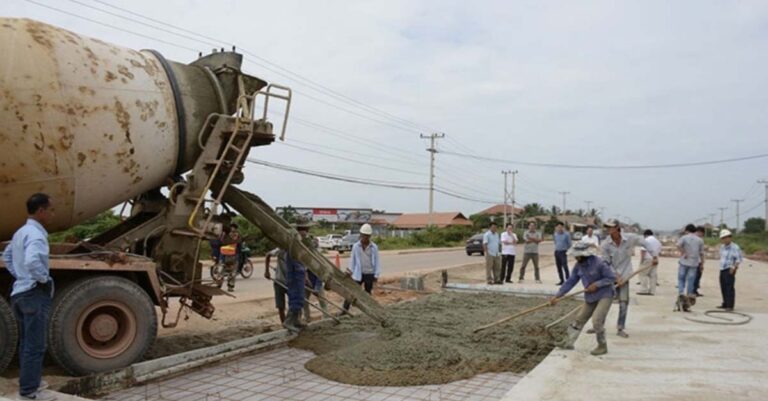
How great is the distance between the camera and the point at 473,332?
8016 mm

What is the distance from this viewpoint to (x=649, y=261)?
1216 centimetres

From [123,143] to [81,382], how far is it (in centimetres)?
245

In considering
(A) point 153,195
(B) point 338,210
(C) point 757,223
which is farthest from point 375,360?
(C) point 757,223

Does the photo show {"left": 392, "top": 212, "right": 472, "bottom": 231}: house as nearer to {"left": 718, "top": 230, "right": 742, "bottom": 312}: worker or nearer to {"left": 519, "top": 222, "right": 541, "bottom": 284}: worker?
{"left": 519, "top": 222, "right": 541, "bottom": 284}: worker

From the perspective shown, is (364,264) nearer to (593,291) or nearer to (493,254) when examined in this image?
(593,291)


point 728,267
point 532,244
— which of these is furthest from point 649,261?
point 532,244

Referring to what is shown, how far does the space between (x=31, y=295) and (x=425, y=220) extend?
251 ft

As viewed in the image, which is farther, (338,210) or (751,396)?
(338,210)

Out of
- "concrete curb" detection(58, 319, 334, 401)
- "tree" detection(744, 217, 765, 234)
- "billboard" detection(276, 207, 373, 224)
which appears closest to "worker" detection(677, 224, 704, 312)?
"concrete curb" detection(58, 319, 334, 401)

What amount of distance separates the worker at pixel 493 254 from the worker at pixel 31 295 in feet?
38.7

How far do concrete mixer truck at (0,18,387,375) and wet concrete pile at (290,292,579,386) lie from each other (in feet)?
2.12

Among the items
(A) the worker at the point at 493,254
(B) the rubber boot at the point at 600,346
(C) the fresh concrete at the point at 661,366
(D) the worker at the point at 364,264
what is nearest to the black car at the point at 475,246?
(A) the worker at the point at 493,254

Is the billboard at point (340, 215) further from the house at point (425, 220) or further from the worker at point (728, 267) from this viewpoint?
the worker at point (728, 267)

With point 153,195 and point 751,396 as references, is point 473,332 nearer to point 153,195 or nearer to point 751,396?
point 751,396
